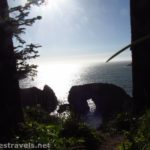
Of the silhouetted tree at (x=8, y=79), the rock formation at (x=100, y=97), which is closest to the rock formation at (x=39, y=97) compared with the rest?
the rock formation at (x=100, y=97)

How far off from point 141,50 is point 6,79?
3870 millimetres

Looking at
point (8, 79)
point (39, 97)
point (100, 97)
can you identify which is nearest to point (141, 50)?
point (8, 79)

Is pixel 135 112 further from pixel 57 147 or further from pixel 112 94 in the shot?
pixel 112 94

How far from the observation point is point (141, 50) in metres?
7.61

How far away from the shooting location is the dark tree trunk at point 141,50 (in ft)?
23.9

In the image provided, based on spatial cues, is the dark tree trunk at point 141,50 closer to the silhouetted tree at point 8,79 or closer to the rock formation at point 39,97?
the silhouetted tree at point 8,79

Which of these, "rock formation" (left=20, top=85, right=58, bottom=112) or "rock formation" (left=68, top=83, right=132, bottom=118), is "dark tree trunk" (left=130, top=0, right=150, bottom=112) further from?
"rock formation" (left=20, top=85, right=58, bottom=112)

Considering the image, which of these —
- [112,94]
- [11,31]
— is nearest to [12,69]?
[11,31]

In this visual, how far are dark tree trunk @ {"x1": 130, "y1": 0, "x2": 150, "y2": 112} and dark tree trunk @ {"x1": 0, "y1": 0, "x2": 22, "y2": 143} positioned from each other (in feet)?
11.5

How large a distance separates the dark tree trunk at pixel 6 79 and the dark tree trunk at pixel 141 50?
138 inches

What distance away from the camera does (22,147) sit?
5.16 meters

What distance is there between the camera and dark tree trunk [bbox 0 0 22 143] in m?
8.11

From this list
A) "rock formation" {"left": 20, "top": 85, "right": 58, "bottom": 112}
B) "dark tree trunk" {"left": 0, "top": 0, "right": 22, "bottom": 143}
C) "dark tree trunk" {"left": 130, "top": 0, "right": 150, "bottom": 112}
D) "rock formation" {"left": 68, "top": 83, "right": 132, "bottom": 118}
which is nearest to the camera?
"dark tree trunk" {"left": 130, "top": 0, "right": 150, "bottom": 112}

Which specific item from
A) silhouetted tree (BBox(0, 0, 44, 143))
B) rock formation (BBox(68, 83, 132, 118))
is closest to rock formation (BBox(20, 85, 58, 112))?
rock formation (BBox(68, 83, 132, 118))
